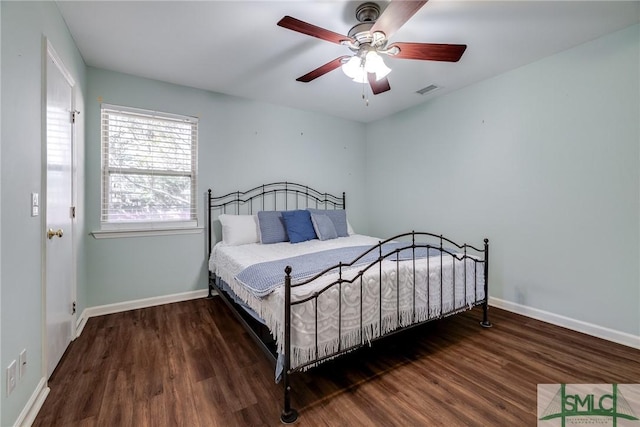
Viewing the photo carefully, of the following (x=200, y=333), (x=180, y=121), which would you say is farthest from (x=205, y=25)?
(x=200, y=333)

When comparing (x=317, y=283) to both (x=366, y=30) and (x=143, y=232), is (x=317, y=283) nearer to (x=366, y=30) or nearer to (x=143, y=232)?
(x=366, y=30)

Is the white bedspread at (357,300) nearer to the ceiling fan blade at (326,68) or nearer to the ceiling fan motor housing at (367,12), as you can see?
the ceiling fan blade at (326,68)

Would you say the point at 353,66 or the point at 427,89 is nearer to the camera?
the point at 353,66

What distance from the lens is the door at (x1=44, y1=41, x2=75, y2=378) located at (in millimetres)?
1810

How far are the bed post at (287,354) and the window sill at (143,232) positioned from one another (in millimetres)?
2284

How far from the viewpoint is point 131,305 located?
3045 millimetres

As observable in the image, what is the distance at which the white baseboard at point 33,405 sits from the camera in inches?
55.9

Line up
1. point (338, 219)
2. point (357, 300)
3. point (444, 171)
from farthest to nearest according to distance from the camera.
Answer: point (338, 219) → point (444, 171) → point (357, 300)

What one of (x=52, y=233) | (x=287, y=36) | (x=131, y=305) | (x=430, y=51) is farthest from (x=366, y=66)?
(x=131, y=305)

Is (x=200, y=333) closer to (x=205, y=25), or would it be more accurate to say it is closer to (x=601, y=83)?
(x=205, y=25)

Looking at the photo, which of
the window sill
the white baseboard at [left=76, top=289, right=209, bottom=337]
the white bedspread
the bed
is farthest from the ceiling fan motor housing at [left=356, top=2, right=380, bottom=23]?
the white baseboard at [left=76, top=289, right=209, bottom=337]

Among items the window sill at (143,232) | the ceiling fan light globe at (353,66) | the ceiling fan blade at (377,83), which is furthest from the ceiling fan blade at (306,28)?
the window sill at (143,232)

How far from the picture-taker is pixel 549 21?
216 cm

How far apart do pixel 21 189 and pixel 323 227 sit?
259 cm
